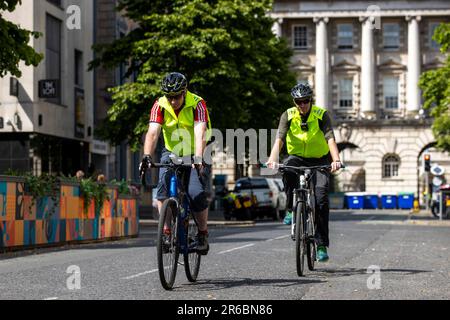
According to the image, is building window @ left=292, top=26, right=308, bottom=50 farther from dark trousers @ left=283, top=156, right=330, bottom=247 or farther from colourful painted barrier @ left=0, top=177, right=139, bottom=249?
dark trousers @ left=283, top=156, right=330, bottom=247

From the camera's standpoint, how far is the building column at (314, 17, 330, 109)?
258 feet

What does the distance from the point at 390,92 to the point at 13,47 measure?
61907 millimetres

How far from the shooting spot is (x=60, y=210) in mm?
19250

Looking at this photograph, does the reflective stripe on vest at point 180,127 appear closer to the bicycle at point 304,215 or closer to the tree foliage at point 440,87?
the bicycle at point 304,215

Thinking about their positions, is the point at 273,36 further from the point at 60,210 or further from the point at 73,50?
the point at 60,210

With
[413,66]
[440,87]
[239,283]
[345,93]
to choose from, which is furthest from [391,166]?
[239,283]

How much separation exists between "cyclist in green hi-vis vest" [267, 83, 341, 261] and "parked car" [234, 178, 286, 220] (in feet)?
90.9

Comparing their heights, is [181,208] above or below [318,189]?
below

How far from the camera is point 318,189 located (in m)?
11.5

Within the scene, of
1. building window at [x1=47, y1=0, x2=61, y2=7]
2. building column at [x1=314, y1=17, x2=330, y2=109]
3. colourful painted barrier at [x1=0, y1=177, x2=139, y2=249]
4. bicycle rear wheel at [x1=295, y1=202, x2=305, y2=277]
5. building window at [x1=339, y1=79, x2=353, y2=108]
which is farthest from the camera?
building window at [x1=339, y1=79, x2=353, y2=108]

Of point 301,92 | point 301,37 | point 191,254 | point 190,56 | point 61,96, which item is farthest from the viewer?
point 301,37

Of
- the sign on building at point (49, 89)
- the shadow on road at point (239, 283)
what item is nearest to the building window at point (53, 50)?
the sign on building at point (49, 89)

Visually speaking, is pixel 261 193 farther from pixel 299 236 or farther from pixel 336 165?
pixel 299 236

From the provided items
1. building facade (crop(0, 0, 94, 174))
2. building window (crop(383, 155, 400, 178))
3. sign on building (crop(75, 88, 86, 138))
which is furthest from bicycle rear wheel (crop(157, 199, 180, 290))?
building window (crop(383, 155, 400, 178))
